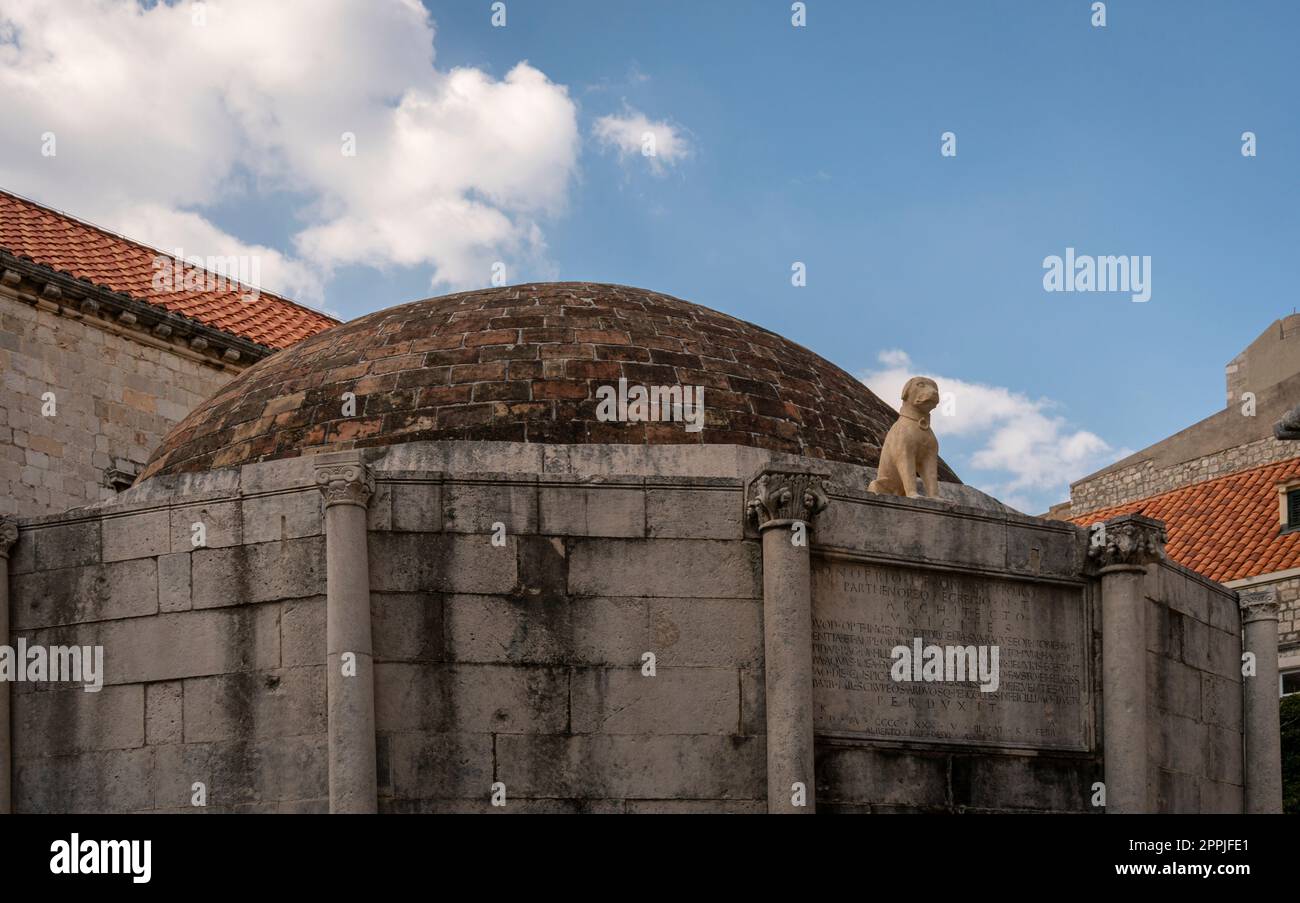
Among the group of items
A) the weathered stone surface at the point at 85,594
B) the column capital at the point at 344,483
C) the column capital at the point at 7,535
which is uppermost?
the column capital at the point at 344,483

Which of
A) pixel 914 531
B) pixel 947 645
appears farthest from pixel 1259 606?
pixel 914 531

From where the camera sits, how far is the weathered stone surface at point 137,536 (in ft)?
54.2

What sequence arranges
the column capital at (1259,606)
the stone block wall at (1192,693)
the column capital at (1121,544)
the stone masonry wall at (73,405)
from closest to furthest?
the column capital at (1121,544) < the stone block wall at (1192,693) < the column capital at (1259,606) < the stone masonry wall at (73,405)

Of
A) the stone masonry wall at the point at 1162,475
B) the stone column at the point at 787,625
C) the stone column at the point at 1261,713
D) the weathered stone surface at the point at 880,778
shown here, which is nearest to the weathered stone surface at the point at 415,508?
the stone column at the point at 787,625

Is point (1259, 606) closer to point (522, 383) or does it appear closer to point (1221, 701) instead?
point (1221, 701)


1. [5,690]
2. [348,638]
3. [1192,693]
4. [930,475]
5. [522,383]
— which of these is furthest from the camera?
[522,383]

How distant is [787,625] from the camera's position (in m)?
15.7

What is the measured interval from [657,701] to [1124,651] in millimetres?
4466

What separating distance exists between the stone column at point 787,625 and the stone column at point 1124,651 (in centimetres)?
303

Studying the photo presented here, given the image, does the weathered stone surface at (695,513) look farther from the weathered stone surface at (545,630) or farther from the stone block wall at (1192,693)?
the stone block wall at (1192,693)

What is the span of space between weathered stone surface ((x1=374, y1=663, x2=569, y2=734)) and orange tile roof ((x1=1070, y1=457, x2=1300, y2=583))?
82.3 feet

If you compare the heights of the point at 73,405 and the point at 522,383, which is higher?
the point at 73,405
